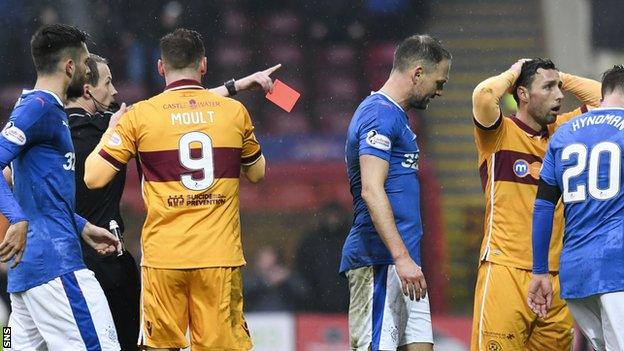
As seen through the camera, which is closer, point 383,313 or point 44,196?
point 44,196

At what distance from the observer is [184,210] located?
19.0 ft

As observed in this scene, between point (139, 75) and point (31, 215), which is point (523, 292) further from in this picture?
point (139, 75)

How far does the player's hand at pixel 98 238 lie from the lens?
5754 mm

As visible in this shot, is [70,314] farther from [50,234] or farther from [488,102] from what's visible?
[488,102]

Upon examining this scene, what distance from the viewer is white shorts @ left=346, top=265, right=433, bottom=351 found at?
575 cm

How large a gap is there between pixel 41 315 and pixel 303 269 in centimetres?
446

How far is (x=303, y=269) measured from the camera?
31.8ft

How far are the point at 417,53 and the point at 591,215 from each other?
43.6 inches

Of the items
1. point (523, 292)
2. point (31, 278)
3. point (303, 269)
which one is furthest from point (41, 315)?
point (303, 269)

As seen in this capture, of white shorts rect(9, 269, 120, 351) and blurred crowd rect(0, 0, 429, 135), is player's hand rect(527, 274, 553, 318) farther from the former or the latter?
blurred crowd rect(0, 0, 429, 135)

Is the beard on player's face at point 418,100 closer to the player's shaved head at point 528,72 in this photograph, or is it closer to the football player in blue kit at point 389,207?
the football player in blue kit at point 389,207

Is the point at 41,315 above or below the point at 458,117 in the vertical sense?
below

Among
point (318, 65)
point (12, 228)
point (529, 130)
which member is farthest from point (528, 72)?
point (318, 65)

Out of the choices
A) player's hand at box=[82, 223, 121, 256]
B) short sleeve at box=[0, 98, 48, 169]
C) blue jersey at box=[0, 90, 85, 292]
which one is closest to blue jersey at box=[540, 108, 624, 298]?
player's hand at box=[82, 223, 121, 256]
